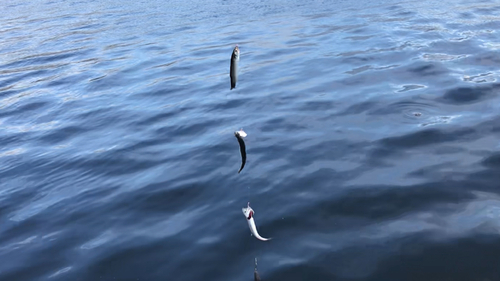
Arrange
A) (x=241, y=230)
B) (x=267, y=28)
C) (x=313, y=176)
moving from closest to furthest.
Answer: (x=241, y=230), (x=313, y=176), (x=267, y=28)

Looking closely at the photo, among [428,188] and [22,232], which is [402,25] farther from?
[22,232]

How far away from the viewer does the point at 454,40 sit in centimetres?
1161

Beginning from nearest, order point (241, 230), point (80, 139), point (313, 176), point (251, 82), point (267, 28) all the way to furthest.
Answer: point (241, 230), point (313, 176), point (80, 139), point (251, 82), point (267, 28)

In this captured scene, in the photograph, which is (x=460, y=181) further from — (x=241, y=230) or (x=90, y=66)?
(x=90, y=66)

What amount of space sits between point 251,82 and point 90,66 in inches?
216

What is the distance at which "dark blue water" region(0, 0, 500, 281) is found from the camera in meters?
4.84

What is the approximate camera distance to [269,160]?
22.1 ft

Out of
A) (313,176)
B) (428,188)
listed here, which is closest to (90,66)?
(313,176)

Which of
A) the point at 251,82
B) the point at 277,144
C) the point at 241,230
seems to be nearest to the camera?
the point at 241,230

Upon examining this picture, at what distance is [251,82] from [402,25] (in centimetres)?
565

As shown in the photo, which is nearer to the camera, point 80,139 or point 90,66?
point 80,139

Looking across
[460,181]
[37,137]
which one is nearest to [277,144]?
[460,181]

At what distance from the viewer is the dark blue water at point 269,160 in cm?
484

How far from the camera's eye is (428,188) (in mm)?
5582
